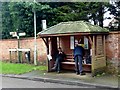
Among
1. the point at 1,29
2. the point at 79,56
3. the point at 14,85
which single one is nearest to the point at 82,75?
the point at 79,56

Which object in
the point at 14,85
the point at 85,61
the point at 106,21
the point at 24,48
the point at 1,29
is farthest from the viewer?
the point at 1,29

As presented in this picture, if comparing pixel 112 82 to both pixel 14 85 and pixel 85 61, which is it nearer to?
pixel 85 61

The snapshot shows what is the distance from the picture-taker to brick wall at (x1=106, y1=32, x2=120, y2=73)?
44.8 feet

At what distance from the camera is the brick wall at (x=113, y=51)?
13.6 meters

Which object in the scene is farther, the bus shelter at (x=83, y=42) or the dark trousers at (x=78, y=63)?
the dark trousers at (x=78, y=63)

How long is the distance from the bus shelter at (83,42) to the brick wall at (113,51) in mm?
230

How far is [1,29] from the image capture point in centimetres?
2248

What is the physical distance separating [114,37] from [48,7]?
24.4 feet

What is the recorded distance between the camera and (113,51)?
13.8 m

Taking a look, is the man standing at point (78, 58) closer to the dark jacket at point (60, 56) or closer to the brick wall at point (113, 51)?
the dark jacket at point (60, 56)

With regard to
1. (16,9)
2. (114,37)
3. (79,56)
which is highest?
(16,9)

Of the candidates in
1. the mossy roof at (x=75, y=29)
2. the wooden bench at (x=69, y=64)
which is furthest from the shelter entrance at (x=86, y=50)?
the mossy roof at (x=75, y=29)

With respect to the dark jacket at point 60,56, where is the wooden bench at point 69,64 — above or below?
below

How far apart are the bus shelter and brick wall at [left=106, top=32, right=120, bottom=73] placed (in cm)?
23
